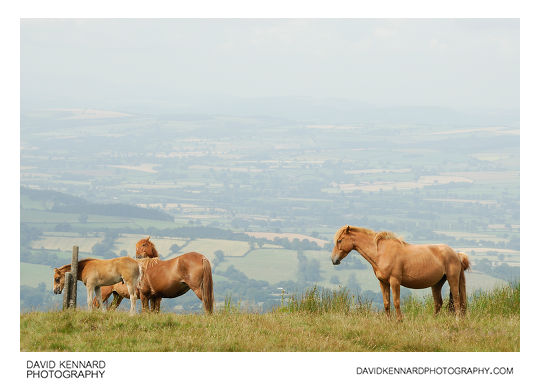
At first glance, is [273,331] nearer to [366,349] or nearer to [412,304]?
[366,349]

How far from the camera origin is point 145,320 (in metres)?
13.9

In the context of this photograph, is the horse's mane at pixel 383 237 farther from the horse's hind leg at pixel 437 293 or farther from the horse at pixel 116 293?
the horse at pixel 116 293

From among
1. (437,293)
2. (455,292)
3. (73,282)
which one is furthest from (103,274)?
(455,292)

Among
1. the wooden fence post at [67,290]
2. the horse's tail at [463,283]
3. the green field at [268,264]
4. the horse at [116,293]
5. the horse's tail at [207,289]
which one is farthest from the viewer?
the green field at [268,264]

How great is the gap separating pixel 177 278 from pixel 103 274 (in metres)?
1.58

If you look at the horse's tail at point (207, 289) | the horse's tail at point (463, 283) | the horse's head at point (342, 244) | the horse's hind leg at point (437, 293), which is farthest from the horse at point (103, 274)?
the horse's tail at point (463, 283)

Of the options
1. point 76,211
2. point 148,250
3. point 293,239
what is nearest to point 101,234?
point 76,211

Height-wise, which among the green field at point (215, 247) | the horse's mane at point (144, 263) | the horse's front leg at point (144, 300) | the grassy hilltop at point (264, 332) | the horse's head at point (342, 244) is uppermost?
the horse's head at point (342, 244)

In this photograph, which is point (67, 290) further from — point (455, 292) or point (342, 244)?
point (455, 292)

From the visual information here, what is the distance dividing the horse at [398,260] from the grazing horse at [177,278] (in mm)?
3018

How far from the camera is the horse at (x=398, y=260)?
14148 millimetres

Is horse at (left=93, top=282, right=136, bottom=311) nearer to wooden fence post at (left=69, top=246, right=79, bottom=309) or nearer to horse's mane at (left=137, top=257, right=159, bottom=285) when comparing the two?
horse's mane at (left=137, top=257, right=159, bottom=285)

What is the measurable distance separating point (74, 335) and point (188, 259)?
11.5ft
